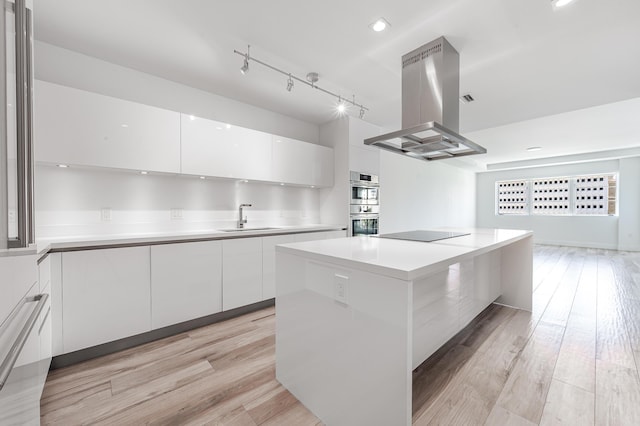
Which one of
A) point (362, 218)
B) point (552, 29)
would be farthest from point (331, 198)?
point (552, 29)

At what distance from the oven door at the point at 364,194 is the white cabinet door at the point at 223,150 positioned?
1286 mm

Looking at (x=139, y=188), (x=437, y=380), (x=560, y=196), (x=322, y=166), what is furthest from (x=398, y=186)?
(x=560, y=196)

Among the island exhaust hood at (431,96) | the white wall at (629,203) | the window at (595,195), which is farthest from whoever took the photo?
the window at (595,195)

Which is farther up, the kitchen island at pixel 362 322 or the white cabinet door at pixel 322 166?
the white cabinet door at pixel 322 166

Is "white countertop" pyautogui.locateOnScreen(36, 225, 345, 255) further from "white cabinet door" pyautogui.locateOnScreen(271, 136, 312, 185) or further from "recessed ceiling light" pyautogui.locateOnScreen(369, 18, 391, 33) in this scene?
"recessed ceiling light" pyautogui.locateOnScreen(369, 18, 391, 33)

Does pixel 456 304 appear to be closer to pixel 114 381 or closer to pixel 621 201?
pixel 114 381

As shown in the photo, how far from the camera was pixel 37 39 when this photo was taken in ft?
6.84

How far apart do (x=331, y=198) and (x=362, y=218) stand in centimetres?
56

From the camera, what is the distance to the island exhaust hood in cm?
209

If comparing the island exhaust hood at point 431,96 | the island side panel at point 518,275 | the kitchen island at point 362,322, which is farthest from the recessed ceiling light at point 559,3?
the island side panel at point 518,275

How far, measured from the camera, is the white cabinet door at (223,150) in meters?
2.56

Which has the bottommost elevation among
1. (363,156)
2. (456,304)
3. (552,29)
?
(456,304)

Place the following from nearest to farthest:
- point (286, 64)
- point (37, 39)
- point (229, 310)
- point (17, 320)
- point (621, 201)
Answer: point (17, 320)
point (37, 39)
point (286, 64)
point (229, 310)
point (621, 201)

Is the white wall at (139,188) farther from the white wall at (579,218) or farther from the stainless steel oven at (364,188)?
the white wall at (579,218)
